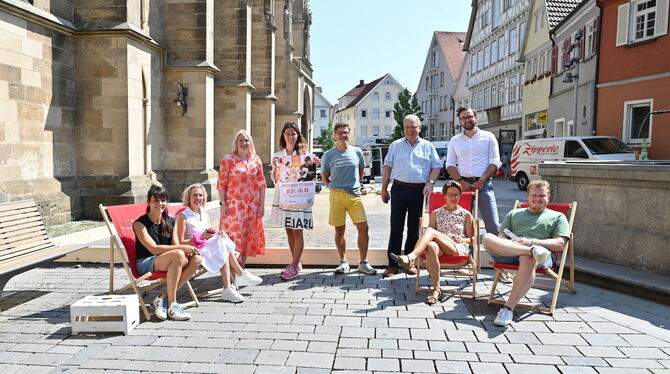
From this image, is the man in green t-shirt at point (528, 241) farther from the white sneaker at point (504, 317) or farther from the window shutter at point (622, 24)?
the window shutter at point (622, 24)

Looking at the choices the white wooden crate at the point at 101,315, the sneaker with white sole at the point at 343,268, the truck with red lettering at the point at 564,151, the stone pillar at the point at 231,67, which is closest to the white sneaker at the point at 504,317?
the sneaker with white sole at the point at 343,268

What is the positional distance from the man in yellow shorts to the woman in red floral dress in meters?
0.87

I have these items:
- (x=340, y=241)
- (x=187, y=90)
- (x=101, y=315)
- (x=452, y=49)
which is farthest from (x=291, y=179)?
(x=452, y=49)

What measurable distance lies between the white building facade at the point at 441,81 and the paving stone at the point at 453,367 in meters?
49.9

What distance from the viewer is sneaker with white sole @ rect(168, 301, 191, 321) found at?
185 inches

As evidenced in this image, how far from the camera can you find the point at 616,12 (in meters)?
19.1

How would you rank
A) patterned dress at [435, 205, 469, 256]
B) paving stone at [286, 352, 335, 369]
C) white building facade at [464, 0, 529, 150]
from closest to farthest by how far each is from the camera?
1. paving stone at [286, 352, 335, 369]
2. patterned dress at [435, 205, 469, 256]
3. white building facade at [464, 0, 529, 150]

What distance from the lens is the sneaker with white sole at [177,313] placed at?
469 centimetres

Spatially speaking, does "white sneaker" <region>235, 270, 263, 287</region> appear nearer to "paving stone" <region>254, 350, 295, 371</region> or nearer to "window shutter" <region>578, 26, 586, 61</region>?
"paving stone" <region>254, 350, 295, 371</region>

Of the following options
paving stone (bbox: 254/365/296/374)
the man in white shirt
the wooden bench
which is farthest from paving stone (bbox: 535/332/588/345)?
the wooden bench

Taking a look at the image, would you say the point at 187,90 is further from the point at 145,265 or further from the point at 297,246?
the point at 145,265

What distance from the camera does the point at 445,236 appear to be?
551 cm

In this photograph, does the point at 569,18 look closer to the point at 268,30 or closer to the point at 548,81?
the point at 548,81

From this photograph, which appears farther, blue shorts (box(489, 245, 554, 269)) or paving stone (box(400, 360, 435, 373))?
blue shorts (box(489, 245, 554, 269))
